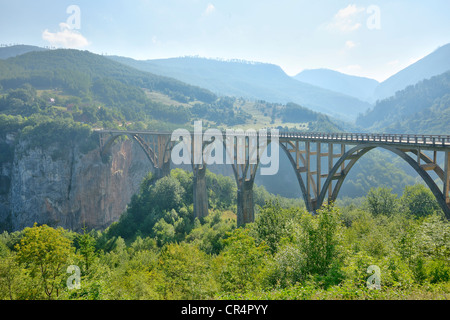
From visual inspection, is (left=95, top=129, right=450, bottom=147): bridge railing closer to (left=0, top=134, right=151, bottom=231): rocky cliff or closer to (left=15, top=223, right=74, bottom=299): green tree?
(left=15, top=223, right=74, bottom=299): green tree

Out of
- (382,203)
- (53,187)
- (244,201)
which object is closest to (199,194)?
(244,201)

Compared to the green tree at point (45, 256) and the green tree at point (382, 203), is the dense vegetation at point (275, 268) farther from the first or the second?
the green tree at point (382, 203)

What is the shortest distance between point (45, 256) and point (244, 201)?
77.4 feet

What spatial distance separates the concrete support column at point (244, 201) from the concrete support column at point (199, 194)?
384 inches

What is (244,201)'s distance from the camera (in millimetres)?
35125

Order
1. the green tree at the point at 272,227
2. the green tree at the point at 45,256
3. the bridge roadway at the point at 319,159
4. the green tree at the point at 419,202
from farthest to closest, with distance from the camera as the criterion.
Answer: the green tree at the point at 419,202 → the green tree at the point at 272,227 → the bridge roadway at the point at 319,159 → the green tree at the point at 45,256

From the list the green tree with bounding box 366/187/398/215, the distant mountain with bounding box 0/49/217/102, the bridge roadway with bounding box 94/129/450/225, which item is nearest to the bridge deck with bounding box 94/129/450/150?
the bridge roadway with bounding box 94/129/450/225

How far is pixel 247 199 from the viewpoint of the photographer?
116 ft

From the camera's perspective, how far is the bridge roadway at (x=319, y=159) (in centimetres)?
1589

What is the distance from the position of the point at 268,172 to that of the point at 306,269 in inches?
5257

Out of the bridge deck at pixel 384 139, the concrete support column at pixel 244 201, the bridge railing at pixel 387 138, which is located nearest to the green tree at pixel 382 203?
the bridge railing at pixel 387 138

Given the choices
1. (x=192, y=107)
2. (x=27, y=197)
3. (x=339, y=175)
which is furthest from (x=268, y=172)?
(x=339, y=175)

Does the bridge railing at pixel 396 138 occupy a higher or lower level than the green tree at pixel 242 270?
higher
